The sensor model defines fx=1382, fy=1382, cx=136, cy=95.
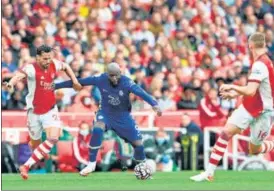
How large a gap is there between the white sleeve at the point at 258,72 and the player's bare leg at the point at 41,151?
3946 millimetres

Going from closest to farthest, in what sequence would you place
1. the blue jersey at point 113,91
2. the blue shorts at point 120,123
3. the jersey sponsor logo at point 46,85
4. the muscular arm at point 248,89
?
the muscular arm at point 248,89 → the blue jersey at point 113,91 → the jersey sponsor logo at point 46,85 → the blue shorts at point 120,123

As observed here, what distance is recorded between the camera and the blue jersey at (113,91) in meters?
21.9

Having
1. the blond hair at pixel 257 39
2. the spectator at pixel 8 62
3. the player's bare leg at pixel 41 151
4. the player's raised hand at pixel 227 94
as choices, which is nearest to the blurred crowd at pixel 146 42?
the spectator at pixel 8 62

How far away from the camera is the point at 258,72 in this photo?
1945cm

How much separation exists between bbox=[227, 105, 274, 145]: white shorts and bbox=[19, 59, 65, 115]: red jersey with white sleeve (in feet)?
11.1

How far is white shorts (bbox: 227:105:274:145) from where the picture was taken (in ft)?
65.7

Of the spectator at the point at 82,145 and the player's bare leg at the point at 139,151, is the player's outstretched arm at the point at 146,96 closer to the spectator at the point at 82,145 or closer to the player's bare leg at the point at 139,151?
the player's bare leg at the point at 139,151

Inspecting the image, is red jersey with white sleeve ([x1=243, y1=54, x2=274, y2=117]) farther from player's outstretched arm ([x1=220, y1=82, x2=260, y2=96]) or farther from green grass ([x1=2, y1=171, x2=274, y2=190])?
green grass ([x1=2, y1=171, x2=274, y2=190])

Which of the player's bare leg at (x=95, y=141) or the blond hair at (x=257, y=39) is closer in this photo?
the blond hair at (x=257, y=39)

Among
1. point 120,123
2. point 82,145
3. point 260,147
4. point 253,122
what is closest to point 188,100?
point 82,145

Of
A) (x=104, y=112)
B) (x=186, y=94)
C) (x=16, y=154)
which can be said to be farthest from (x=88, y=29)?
(x=104, y=112)

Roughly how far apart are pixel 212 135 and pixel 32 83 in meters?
7.16

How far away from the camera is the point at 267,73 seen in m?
19.6

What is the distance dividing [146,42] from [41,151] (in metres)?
10.1
